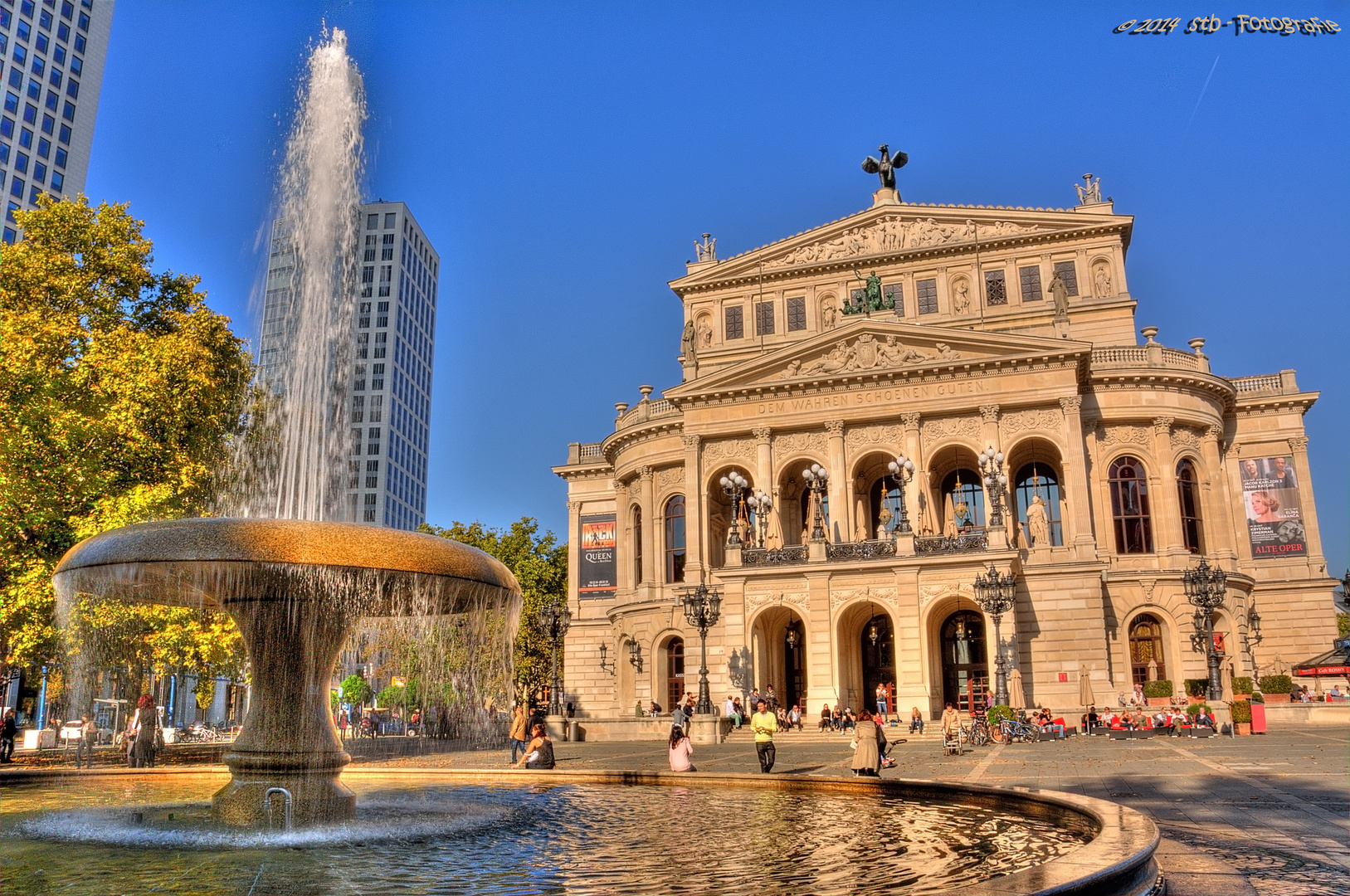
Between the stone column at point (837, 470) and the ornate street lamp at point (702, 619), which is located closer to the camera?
the ornate street lamp at point (702, 619)

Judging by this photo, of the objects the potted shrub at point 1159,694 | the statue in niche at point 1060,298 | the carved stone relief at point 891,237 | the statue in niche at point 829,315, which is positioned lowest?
the potted shrub at point 1159,694

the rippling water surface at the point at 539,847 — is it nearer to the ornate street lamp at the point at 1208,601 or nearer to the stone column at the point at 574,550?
the ornate street lamp at the point at 1208,601

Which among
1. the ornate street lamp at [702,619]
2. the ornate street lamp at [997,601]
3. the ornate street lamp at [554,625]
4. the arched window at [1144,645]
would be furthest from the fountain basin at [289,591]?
the arched window at [1144,645]

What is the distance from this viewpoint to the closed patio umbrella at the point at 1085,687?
109 ft

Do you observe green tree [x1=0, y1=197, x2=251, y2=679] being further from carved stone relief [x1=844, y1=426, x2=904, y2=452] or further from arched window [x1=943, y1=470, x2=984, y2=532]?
arched window [x1=943, y1=470, x2=984, y2=532]

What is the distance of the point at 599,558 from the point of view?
48625 millimetres

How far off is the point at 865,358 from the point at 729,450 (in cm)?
665

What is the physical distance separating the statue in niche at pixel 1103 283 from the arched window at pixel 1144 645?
14.4 metres

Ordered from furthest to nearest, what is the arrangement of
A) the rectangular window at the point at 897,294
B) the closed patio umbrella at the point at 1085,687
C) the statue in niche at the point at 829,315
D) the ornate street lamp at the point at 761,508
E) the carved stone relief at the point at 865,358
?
1. the statue in niche at the point at 829,315
2. the rectangular window at the point at 897,294
3. the carved stone relief at the point at 865,358
4. the ornate street lamp at the point at 761,508
5. the closed patio umbrella at the point at 1085,687

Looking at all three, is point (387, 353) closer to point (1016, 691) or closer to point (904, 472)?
point (904, 472)

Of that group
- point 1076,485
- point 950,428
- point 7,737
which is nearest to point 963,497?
point 950,428

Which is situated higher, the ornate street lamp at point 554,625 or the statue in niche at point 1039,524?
the statue in niche at point 1039,524

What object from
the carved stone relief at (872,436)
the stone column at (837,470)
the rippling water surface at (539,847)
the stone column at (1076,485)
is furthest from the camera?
the carved stone relief at (872,436)

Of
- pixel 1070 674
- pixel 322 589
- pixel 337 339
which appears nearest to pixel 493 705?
pixel 1070 674
